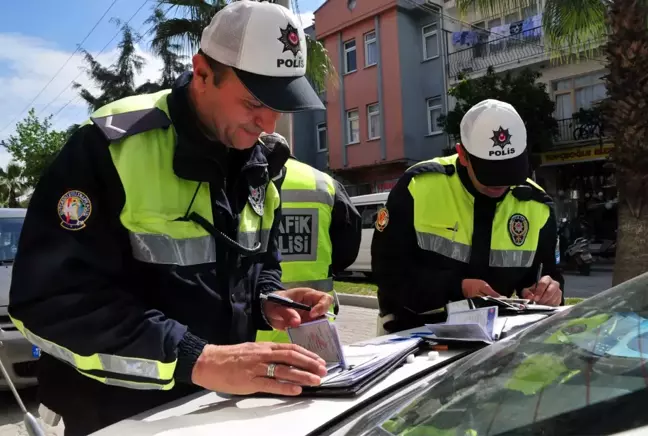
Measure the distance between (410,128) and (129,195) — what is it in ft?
61.2

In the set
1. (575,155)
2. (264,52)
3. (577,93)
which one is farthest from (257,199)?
(577,93)

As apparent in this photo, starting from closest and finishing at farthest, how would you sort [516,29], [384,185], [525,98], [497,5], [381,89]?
1. [497,5]
2. [525,98]
3. [516,29]
4. [381,89]
5. [384,185]

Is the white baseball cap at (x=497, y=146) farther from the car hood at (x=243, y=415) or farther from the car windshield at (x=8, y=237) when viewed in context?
the car windshield at (x=8, y=237)

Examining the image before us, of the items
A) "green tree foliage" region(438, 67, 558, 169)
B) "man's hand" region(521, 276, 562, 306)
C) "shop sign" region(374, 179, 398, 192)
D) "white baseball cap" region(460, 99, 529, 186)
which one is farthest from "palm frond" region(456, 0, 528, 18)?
"shop sign" region(374, 179, 398, 192)

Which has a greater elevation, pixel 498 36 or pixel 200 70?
pixel 498 36

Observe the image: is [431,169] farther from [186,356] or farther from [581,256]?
[581,256]

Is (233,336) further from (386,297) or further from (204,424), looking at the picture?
(386,297)

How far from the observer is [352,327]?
7648mm

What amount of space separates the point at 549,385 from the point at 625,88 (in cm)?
806

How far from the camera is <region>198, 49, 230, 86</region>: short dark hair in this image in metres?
1.55

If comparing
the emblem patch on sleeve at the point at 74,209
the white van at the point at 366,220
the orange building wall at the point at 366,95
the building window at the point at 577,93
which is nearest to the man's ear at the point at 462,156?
the emblem patch on sleeve at the point at 74,209

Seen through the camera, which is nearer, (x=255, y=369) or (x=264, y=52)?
(x=255, y=369)

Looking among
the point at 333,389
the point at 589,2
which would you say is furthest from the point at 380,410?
the point at 589,2

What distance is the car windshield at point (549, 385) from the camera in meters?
0.95
